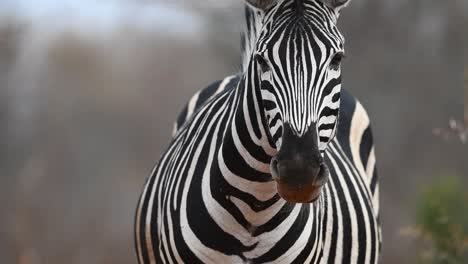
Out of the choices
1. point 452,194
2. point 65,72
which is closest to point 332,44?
point 452,194

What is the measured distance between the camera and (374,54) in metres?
19.0

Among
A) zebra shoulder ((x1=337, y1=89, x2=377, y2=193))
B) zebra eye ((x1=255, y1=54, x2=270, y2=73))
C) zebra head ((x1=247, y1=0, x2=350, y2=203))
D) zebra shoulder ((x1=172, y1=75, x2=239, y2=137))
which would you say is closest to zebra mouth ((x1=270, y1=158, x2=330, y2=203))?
zebra head ((x1=247, y1=0, x2=350, y2=203))

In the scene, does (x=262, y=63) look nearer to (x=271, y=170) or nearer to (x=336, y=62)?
(x=336, y=62)

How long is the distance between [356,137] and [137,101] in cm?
1360

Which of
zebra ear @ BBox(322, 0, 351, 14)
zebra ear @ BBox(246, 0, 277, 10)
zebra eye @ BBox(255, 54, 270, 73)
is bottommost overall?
zebra eye @ BBox(255, 54, 270, 73)

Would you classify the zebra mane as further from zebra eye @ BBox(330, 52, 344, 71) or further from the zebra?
zebra eye @ BBox(330, 52, 344, 71)

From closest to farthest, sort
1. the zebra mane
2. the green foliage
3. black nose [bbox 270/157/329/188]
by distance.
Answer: black nose [bbox 270/157/329/188]
the zebra mane
the green foliage

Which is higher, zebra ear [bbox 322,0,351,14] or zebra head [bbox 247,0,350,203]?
zebra ear [bbox 322,0,351,14]

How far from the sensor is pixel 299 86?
392 centimetres

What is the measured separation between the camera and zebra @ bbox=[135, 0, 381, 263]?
3912 mm

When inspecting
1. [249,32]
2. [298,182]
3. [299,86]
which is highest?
[249,32]

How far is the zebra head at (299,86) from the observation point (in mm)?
3826

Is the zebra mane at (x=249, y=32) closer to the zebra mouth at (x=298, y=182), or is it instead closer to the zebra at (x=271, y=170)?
the zebra at (x=271, y=170)

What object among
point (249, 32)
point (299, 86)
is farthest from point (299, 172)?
point (249, 32)
